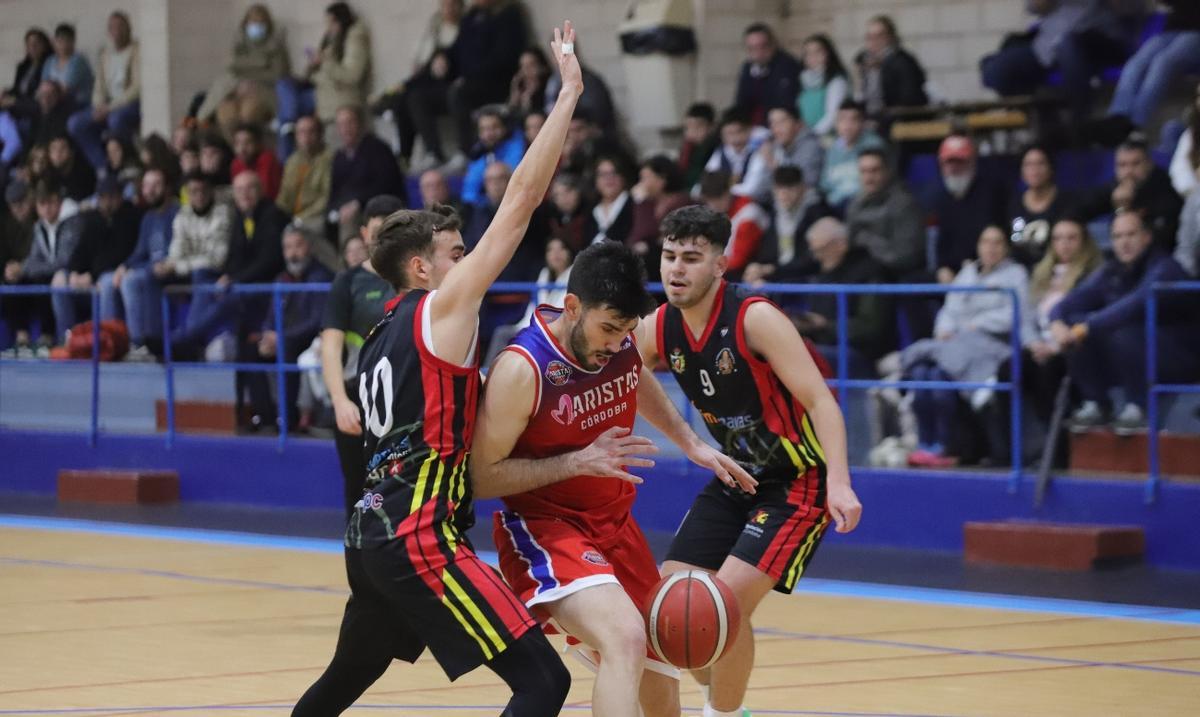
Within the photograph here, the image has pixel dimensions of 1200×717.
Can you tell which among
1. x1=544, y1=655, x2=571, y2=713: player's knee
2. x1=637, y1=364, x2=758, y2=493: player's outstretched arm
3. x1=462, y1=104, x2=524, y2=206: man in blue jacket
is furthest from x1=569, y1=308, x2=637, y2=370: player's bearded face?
x1=462, y1=104, x2=524, y2=206: man in blue jacket

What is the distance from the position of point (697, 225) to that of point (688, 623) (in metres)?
1.43

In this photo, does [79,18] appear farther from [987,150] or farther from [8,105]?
[987,150]

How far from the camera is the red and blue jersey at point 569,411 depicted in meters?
5.56

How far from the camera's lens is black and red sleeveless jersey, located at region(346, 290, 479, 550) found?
5.33 meters

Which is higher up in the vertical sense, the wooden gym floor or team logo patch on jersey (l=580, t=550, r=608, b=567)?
team logo patch on jersey (l=580, t=550, r=608, b=567)

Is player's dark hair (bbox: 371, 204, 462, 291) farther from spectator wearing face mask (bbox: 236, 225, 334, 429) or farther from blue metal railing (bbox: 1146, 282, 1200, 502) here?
spectator wearing face mask (bbox: 236, 225, 334, 429)

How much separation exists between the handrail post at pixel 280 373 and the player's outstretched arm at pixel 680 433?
8.07 meters

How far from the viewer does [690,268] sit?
6633 millimetres

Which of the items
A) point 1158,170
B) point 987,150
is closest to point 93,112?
point 987,150

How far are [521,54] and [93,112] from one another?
5.32m

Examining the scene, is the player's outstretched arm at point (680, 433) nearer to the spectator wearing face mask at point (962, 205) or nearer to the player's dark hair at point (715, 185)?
the spectator wearing face mask at point (962, 205)

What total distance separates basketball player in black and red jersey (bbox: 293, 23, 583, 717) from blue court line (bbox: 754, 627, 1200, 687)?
9.77ft

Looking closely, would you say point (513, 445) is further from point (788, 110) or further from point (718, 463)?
point (788, 110)

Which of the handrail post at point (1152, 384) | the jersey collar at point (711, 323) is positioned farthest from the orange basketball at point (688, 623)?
the handrail post at point (1152, 384)
